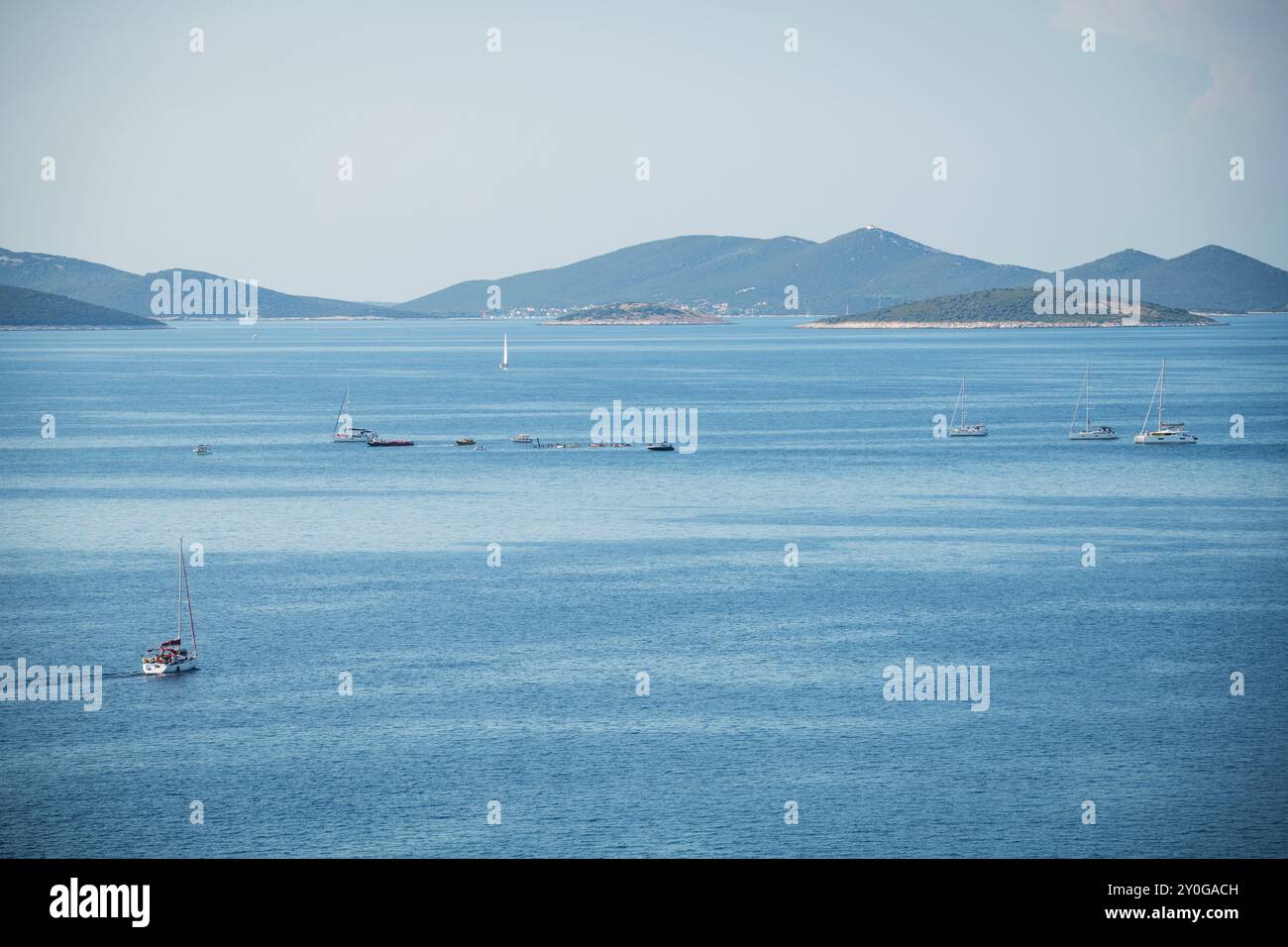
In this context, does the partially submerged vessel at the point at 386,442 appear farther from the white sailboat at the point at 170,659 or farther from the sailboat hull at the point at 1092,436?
the white sailboat at the point at 170,659

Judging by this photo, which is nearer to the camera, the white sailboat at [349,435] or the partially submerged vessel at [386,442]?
the partially submerged vessel at [386,442]

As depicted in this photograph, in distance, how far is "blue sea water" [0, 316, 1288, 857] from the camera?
36.9m

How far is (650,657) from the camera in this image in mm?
51562

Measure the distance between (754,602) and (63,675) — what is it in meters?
28.9

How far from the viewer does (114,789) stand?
38719mm

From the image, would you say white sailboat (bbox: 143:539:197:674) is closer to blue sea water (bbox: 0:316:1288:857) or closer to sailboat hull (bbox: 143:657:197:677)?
sailboat hull (bbox: 143:657:197:677)

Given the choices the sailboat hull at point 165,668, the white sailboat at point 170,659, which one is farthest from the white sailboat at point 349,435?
the sailboat hull at point 165,668

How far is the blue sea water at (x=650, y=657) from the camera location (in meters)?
36.9

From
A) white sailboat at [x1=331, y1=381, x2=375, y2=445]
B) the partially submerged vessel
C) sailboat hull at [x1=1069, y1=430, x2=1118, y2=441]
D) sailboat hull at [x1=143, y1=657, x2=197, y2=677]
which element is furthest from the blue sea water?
white sailboat at [x1=331, y1=381, x2=375, y2=445]

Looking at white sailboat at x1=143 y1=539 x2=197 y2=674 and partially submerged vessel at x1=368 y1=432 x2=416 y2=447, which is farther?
partially submerged vessel at x1=368 y1=432 x2=416 y2=447

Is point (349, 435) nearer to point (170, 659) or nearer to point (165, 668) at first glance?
A: point (170, 659)

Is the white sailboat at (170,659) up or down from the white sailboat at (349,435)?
down

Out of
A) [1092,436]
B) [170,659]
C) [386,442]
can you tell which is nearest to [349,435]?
[386,442]
